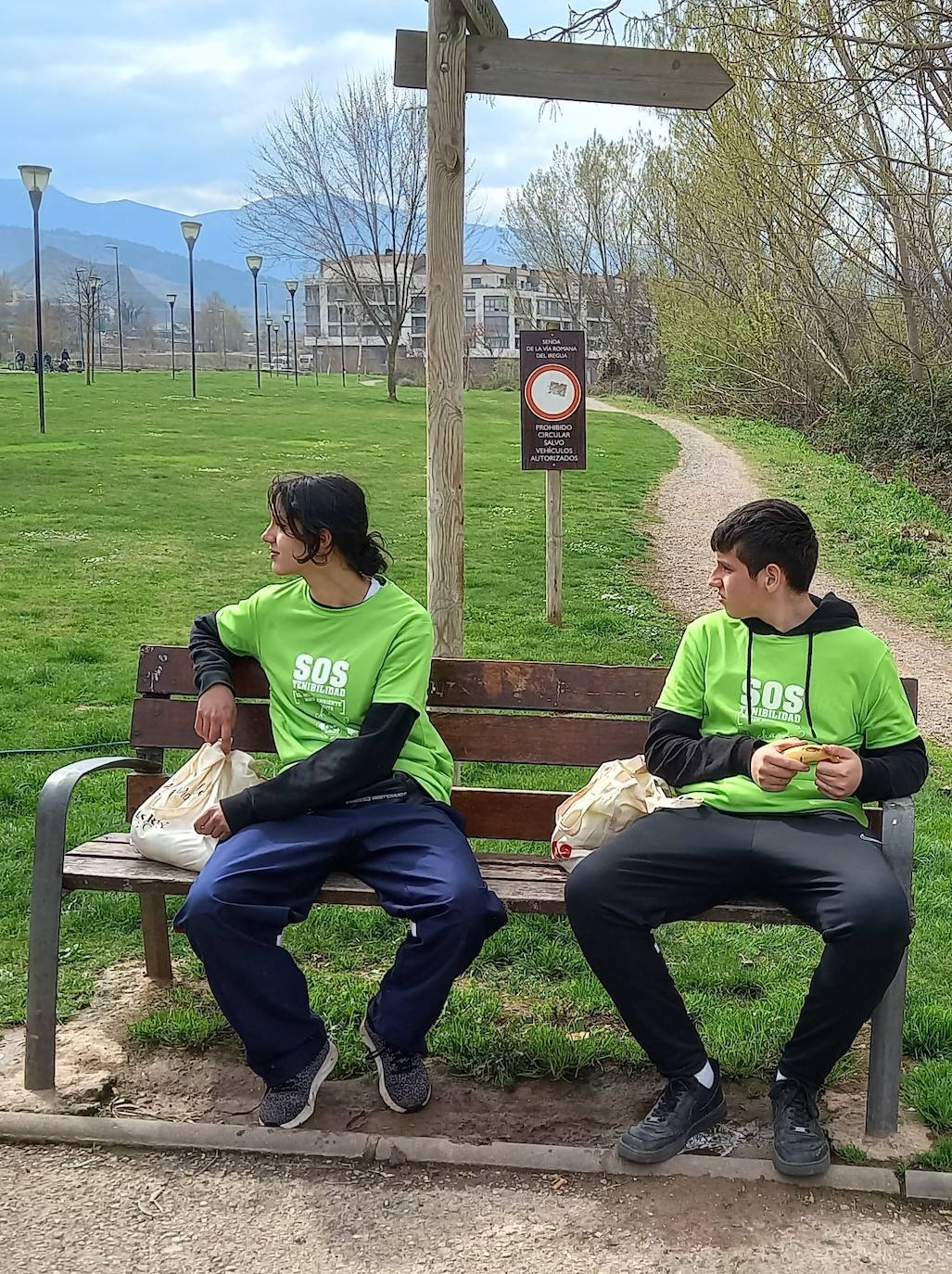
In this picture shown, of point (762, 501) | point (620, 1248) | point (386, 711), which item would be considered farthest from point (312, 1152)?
point (762, 501)

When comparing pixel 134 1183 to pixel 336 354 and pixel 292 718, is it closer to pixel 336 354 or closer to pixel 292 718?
pixel 292 718

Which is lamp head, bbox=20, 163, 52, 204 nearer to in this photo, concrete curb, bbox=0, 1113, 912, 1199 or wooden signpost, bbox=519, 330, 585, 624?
wooden signpost, bbox=519, 330, 585, 624

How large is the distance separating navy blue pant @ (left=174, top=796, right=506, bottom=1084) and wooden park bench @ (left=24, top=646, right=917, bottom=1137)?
9 centimetres

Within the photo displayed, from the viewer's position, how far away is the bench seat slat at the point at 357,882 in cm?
310

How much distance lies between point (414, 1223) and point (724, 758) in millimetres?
1245

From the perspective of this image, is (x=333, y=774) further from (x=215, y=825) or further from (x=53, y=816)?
(x=53, y=816)

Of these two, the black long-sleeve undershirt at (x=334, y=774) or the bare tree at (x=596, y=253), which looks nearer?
the black long-sleeve undershirt at (x=334, y=774)

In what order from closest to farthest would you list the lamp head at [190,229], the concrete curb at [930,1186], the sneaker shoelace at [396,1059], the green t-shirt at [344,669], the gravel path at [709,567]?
the concrete curb at [930,1186]
the sneaker shoelace at [396,1059]
the green t-shirt at [344,669]
the gravel path at [709,567]
the lamp head at [190,229]

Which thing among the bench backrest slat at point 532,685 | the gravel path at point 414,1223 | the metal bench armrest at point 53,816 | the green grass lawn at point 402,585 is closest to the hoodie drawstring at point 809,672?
the bench backrest slat at point 532,685

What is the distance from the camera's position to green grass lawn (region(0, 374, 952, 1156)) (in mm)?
3623

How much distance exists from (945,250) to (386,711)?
54.8 ft

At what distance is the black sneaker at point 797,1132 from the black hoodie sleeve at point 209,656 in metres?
1.76

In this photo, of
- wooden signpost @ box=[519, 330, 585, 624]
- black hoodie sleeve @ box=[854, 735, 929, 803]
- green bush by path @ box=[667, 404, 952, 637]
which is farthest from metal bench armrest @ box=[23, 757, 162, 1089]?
green bush by path @ box=[667, 404, 952, 637]

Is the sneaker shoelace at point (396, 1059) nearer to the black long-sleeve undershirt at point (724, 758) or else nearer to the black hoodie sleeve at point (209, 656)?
the black long-sleeve undershirt at point (724, 758)
